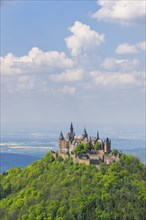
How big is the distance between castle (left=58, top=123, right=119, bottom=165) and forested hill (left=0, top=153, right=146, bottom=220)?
A: 1562 millimetres

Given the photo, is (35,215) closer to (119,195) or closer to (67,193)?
(67,193)

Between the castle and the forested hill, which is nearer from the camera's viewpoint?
the forested hill

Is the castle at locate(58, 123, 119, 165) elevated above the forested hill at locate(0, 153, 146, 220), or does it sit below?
above

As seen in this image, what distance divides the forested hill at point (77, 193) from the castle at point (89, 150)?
1.56 m

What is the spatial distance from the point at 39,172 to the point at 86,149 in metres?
10.9

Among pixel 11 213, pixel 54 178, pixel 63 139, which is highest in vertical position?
pixel 63 139

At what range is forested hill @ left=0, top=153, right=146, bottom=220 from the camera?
270 feet

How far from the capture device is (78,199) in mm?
83438

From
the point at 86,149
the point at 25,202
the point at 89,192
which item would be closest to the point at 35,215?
the point at 25,202

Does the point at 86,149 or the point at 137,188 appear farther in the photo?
the point at 86,149

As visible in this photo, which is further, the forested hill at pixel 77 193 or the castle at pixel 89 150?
the castle at pixel 89 150

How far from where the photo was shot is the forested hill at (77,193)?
82.2 meters

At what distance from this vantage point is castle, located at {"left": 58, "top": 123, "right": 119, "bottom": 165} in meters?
94.2

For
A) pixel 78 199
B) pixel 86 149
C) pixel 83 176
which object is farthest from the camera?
pixel 86 149
